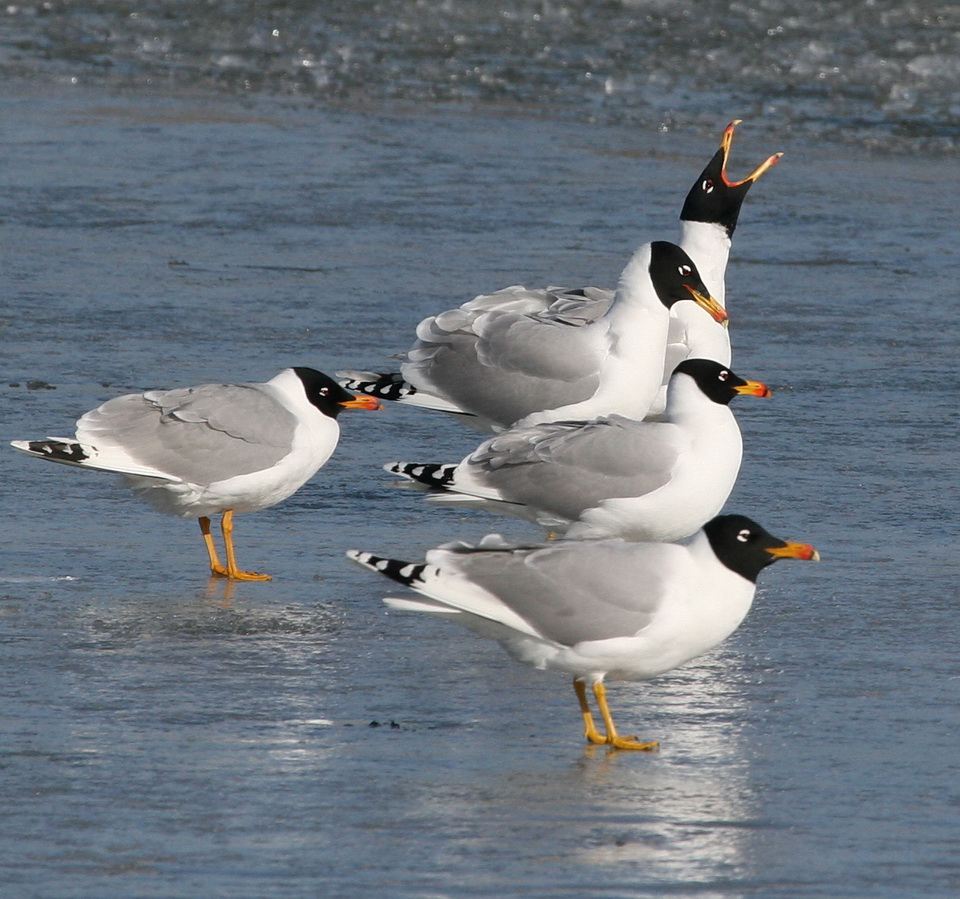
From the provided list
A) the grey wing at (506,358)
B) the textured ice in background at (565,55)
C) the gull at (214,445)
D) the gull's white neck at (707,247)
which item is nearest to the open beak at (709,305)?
the grey wing at (506,358)

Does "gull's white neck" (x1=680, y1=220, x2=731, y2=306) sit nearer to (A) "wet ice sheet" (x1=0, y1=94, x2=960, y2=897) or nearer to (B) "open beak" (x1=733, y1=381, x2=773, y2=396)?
(A) "wet ice sheet" (x1=0, y1=94, x2=960, y2=897)

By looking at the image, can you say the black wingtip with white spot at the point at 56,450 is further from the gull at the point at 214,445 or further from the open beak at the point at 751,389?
the open beak at the point at 751,389

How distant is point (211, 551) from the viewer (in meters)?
6.67

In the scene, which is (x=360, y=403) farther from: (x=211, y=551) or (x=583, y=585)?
(x=583, y=585)

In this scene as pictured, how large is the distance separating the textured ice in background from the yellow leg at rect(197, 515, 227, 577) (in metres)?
9.08

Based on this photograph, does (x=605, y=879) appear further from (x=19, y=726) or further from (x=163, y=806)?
(x=19, y=726)

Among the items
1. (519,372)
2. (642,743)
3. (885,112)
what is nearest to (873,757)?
(642,743)

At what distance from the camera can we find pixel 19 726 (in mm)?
4957

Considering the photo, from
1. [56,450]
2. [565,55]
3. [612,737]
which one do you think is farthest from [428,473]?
[565,55]

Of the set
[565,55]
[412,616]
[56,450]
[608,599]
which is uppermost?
[608,599]

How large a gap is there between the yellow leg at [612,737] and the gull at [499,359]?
2569mm

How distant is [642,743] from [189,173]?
8.98 meters

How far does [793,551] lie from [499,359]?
2.93 meters

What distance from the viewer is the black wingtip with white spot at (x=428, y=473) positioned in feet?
21.1
